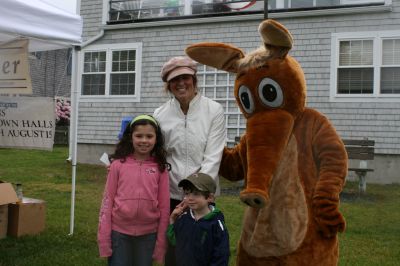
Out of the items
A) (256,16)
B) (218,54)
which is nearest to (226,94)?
(256,16)

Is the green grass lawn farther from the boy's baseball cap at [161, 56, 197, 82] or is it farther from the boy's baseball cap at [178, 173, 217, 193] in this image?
the boy's baseball cap at [161, 56, 197, 82]

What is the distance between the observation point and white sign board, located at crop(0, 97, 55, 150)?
16.3 ft

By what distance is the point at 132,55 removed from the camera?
12.3 m

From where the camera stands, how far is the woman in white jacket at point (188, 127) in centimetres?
287

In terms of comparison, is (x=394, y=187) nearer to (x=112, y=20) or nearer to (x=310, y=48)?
(x=310, y=48)

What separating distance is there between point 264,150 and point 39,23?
9.33ft

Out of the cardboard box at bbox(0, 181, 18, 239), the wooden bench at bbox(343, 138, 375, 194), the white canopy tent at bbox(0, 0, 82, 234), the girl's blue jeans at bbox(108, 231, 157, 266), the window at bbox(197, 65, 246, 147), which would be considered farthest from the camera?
the window at bbox(197, 65, 246, 147)

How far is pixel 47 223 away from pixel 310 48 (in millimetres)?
6828

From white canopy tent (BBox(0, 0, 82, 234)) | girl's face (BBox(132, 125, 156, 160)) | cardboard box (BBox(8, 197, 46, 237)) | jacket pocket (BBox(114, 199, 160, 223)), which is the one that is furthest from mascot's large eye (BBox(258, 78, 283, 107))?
cardboard box (BBox(8, 197, 46, 237))

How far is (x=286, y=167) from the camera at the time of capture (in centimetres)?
242

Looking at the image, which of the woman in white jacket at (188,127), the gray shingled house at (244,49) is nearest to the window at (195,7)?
the gray shingled house at (244,49)

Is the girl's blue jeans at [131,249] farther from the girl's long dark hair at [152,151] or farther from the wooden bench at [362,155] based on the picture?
the wooden bench at [362,155]

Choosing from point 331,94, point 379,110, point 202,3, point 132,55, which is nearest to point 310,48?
point 331,94

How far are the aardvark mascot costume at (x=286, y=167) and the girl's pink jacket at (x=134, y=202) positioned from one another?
0.64 meters
